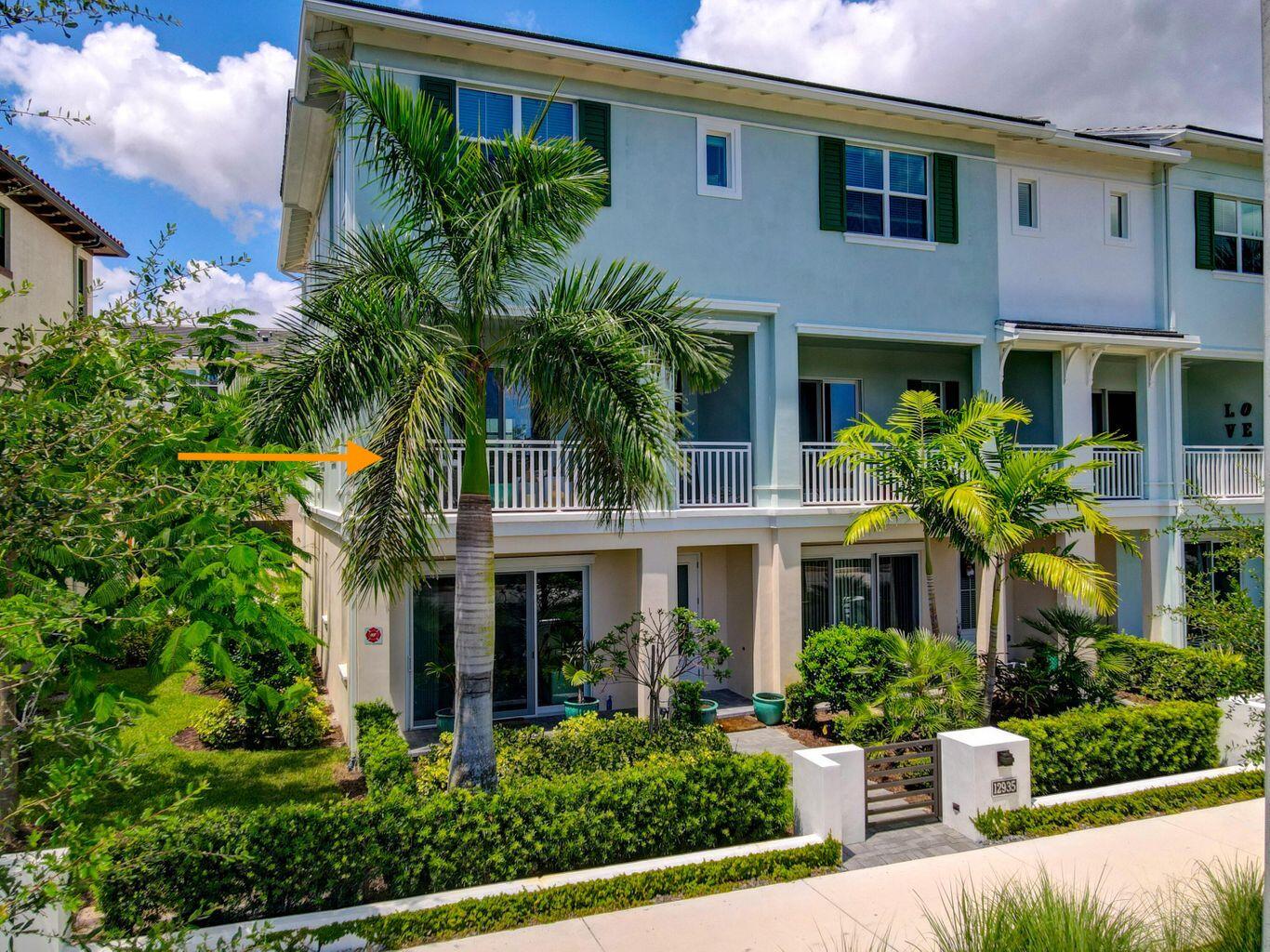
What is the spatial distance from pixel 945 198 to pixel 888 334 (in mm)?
2959

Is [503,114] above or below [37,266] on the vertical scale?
above

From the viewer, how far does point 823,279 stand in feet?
48.6

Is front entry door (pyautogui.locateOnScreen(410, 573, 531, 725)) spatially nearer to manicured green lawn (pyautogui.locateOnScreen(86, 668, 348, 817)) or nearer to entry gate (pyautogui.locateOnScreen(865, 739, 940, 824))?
manicured green lawn (pyautogui.locateOnScreen(86, 668, 348, 817))

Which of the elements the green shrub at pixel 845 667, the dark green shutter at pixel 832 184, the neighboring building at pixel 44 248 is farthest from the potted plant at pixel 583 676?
the neighboring building at pixel 44 248

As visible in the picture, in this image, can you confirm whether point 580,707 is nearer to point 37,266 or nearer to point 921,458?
point 921,458

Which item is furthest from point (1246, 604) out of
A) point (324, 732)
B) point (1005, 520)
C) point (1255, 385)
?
point (1255, 385)

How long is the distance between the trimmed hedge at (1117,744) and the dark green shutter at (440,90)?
38.8ft

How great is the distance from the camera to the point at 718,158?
14320mm

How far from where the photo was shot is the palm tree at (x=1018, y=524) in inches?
467

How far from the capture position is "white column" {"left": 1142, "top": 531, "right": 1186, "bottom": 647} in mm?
16969

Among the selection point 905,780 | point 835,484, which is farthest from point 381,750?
point 835,484

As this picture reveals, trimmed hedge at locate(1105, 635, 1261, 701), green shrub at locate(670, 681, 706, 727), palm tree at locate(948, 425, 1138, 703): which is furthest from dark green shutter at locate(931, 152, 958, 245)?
green shrub at locate(670, 681, 706, 727)

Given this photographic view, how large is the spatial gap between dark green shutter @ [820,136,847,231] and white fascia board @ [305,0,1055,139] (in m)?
0.74

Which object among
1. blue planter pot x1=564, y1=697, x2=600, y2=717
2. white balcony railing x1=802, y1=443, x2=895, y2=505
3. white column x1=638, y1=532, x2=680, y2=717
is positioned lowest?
blue planter pot x1=564, y1=697, x2=600, y2=717
